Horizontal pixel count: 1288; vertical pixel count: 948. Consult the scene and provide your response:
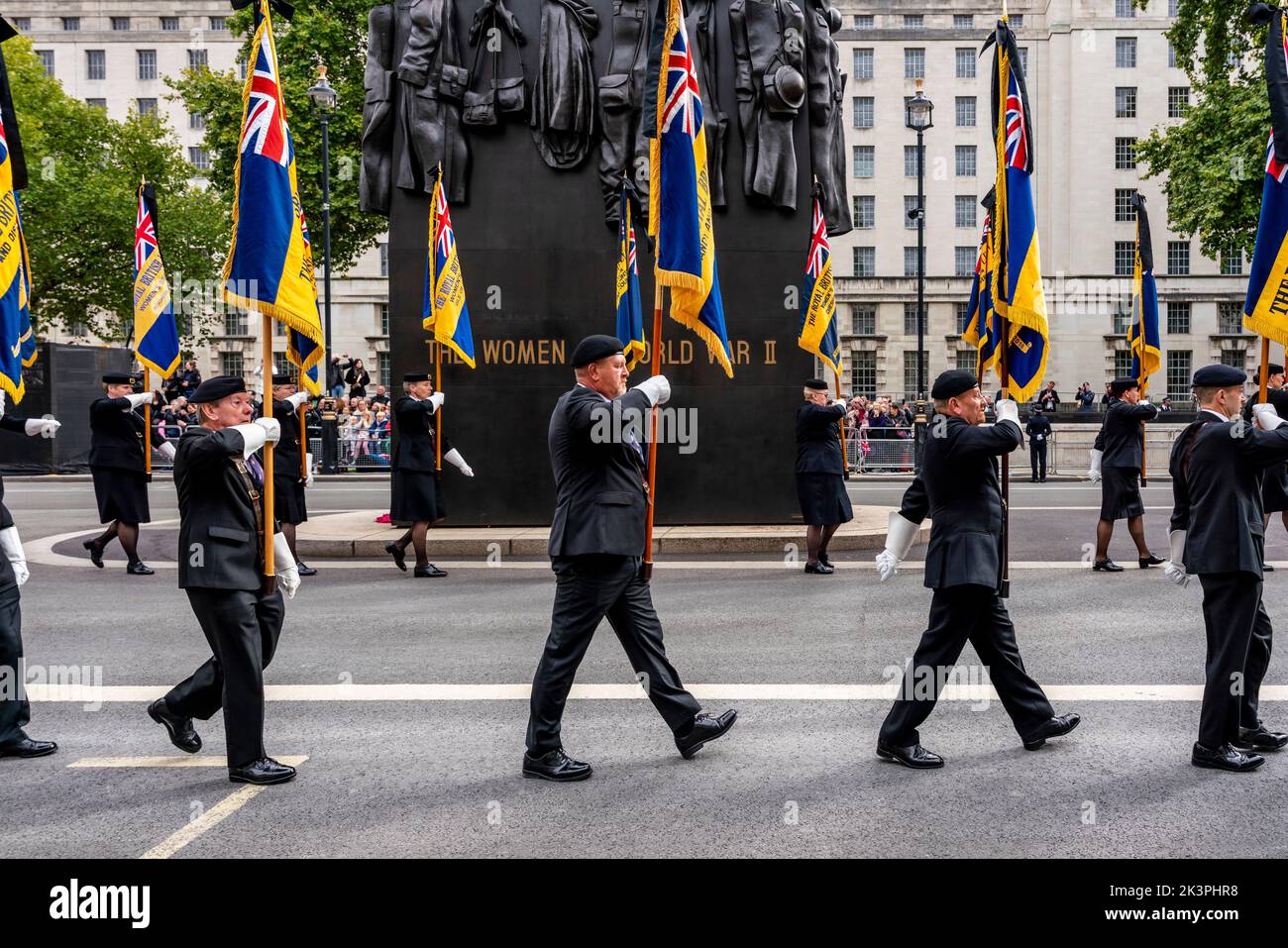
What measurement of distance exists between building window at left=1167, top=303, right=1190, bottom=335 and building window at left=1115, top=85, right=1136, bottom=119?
412 inches

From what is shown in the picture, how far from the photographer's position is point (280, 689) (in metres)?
6.97

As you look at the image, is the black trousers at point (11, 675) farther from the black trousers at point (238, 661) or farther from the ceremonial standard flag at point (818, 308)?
the ceremonial standard flag at point (818, 308)

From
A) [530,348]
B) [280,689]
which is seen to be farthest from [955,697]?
[530,348]

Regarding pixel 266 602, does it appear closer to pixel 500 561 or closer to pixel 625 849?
pixel 625 849

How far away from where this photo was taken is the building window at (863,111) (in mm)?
63156

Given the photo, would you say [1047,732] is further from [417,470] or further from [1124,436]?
[417,470]

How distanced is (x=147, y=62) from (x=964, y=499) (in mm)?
75400

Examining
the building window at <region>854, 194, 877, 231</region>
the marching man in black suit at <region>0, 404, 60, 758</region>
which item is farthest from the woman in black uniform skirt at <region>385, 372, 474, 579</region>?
the building window at <region>854, 194, 877, 231</region>

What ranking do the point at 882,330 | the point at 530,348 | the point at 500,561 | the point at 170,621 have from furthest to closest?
the point at 882,330
the point at 530,348
the point at 500,561
the point at 170,621

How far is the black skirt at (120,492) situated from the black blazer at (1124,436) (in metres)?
10.2

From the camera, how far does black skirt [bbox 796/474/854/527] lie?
11648 mm

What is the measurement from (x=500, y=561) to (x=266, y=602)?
7.32 m

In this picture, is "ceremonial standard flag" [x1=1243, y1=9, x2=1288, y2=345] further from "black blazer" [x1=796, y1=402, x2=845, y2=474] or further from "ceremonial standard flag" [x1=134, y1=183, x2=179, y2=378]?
"ceremonial standard flag" [x1=134, y1=183, x2=179, y2=378]

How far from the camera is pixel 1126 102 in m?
61.1
